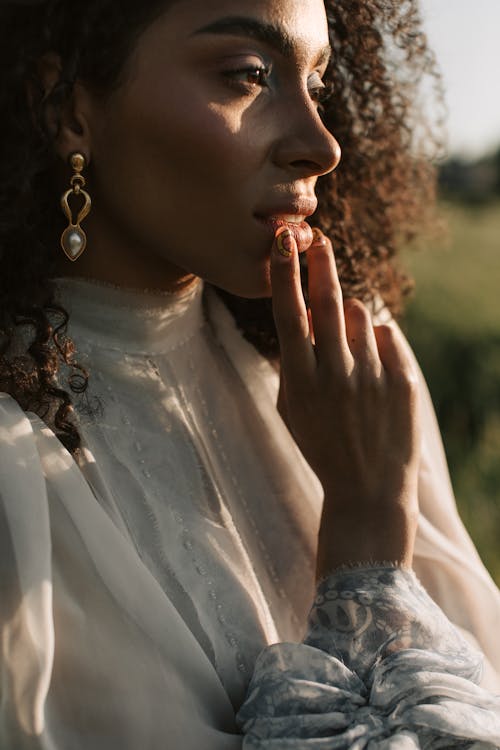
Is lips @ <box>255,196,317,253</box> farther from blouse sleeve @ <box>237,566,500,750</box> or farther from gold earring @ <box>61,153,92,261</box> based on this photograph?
blouse sleeve @ <box>237,566,500,750</box>

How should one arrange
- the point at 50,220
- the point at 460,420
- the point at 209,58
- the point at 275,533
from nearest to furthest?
the point at 209,58
the point at 50,220
the point at 275,533
the point at 460,420

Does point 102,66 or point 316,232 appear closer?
point 102,66

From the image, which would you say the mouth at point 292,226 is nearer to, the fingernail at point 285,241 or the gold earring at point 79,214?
the fingernail at point 285,241

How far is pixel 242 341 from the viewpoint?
213cm

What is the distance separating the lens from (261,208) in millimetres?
1695

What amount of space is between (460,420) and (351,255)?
137 inches

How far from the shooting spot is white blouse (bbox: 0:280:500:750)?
150 centimetres

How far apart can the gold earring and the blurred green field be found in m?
3.17

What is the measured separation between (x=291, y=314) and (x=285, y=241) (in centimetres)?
13

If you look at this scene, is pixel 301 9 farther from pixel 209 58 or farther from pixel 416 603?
pixel 416 603

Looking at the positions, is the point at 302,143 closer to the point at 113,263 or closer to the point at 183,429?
the point at 113,263

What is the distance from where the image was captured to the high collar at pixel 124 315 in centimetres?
181

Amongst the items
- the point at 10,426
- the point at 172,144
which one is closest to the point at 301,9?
the point at 172,144

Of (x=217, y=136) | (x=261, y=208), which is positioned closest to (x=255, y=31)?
(x=217, y=136)
